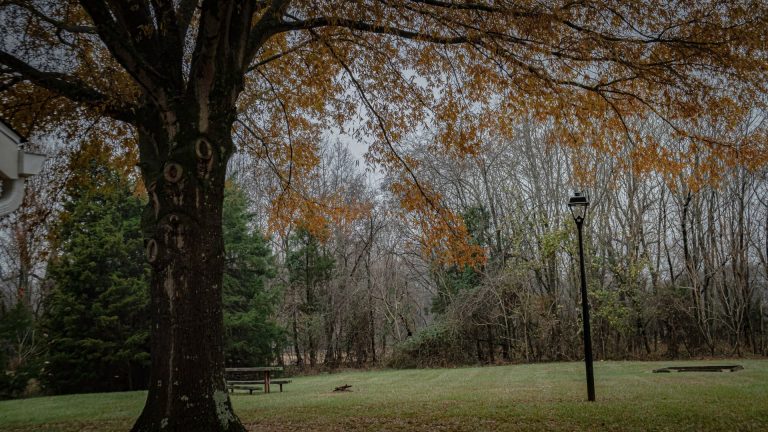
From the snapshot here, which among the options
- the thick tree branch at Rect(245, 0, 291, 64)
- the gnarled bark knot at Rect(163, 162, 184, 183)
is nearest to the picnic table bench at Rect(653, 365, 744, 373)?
the thick tree branch at Rect(245, 0, 291, 64)

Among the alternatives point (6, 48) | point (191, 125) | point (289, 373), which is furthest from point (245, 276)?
point (191, 125)

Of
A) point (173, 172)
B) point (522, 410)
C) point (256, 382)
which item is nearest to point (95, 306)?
point (256, 382)

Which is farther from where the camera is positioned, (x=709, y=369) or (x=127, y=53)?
(x=709, y=369)

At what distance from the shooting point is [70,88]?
6754mm

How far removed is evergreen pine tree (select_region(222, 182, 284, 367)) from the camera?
2186 cm

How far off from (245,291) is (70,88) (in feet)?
54.6

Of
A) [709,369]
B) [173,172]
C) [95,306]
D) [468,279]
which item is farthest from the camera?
[468,279]

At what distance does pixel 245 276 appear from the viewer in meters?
22.8

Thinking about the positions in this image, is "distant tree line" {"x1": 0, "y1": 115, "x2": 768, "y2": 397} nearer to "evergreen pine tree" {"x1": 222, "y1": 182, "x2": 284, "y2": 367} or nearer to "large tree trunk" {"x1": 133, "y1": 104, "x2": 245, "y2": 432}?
"evergreen pine tree" {"x1": 222, "y1": 182, "x2": 284, "y2": 367}

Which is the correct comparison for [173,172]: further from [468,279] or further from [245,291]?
[468,279]

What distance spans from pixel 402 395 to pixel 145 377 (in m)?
11.3

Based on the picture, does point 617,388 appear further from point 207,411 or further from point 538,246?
point 538,246

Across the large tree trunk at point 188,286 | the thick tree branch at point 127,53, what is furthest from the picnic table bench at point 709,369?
the thick tree branch at point 127,53

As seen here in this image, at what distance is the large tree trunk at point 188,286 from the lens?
5.34 metres
